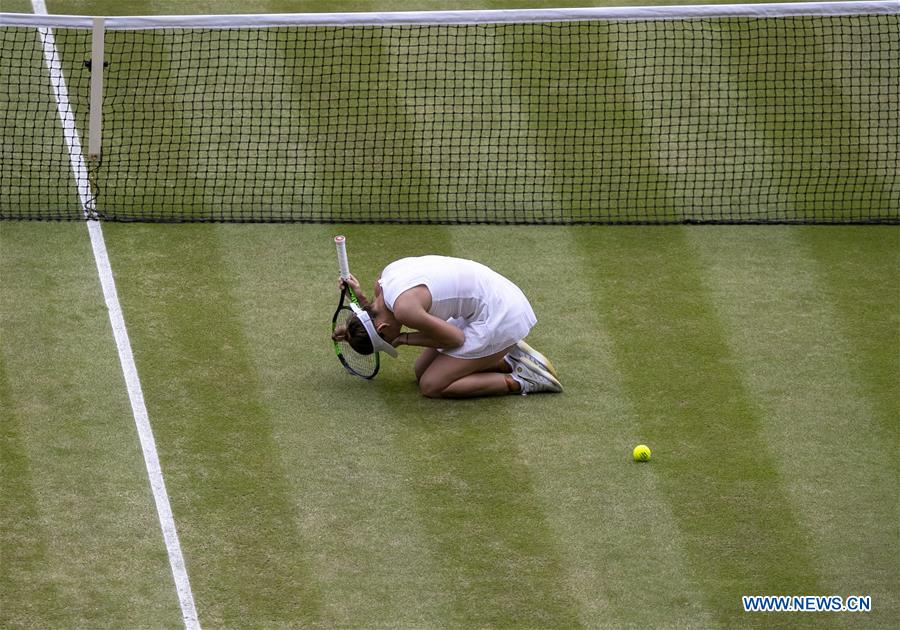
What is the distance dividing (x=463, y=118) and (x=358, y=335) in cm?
526

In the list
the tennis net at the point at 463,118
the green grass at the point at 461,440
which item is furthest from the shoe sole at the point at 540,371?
the tennis net at the point at 463,118

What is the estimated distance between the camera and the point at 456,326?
9.98 m

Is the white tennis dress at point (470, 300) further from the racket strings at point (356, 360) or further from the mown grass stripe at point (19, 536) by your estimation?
the mown grass stripe at point (19, 536)

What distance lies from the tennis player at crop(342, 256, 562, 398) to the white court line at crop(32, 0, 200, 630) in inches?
60.2

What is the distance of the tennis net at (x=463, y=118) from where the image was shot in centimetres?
1284

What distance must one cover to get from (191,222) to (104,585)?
5173 millimetres

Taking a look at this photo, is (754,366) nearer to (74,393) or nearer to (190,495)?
Result: (190,495)

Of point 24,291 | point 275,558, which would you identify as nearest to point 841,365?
point 275,558

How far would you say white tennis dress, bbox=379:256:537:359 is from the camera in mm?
9703

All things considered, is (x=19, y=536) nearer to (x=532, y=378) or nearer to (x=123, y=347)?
(x=123, y=347)

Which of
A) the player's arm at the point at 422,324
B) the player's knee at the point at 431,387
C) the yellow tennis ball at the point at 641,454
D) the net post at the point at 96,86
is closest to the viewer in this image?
the yellow tennis ball at the point at 641,454

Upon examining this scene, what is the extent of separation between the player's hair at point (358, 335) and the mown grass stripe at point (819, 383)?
2.68 meters

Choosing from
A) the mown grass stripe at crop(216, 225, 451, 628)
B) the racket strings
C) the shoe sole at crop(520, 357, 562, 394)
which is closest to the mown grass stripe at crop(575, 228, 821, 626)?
the shoe sole at crop(520, 357, 562, 394)

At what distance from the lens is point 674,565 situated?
26.8 feet
